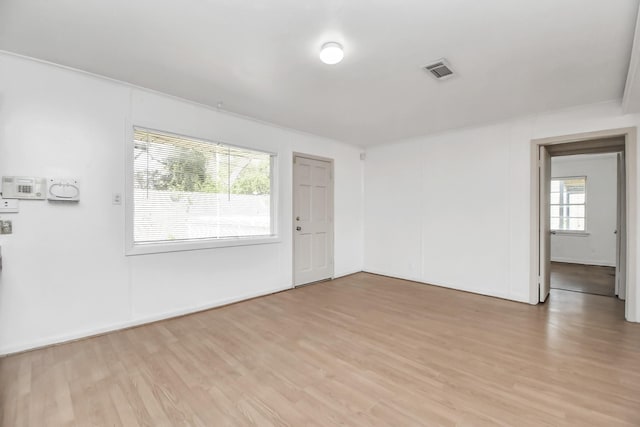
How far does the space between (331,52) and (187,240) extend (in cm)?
269

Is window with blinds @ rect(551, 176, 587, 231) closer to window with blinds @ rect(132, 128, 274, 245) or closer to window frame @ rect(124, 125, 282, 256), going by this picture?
window frame @ rect(124, 125, 282, 256)

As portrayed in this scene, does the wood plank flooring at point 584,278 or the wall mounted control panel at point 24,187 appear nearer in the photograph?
the wall mounted control panel at point 24,187

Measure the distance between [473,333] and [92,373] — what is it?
11.3 ft

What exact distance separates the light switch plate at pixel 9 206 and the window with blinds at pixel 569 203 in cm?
986

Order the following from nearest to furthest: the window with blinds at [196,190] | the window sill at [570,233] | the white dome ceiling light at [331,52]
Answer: the white dome ceiling light at [331,52]
the window with blinds at [196,190]
the window sill at [570,233]

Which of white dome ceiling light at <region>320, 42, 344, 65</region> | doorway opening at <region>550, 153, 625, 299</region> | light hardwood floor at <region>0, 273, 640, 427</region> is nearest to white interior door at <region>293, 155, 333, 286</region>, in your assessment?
light hardwood floor at <region>0, 273, 640, 427</region>

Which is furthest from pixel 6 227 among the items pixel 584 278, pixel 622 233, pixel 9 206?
pixel 584 278

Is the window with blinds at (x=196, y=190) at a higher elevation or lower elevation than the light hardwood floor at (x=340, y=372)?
higher

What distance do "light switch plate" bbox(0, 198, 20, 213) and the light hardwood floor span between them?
1256mm

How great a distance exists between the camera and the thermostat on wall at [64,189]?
2.58m

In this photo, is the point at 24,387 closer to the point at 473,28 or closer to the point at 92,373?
the point at 92,373

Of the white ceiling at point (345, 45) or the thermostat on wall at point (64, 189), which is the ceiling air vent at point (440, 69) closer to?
the white ceiling at point (345, 45)

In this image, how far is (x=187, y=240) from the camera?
350 centimetres

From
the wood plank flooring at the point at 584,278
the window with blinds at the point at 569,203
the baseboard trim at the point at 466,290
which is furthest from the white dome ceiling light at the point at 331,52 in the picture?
the window with blinds at the point at 569,203
